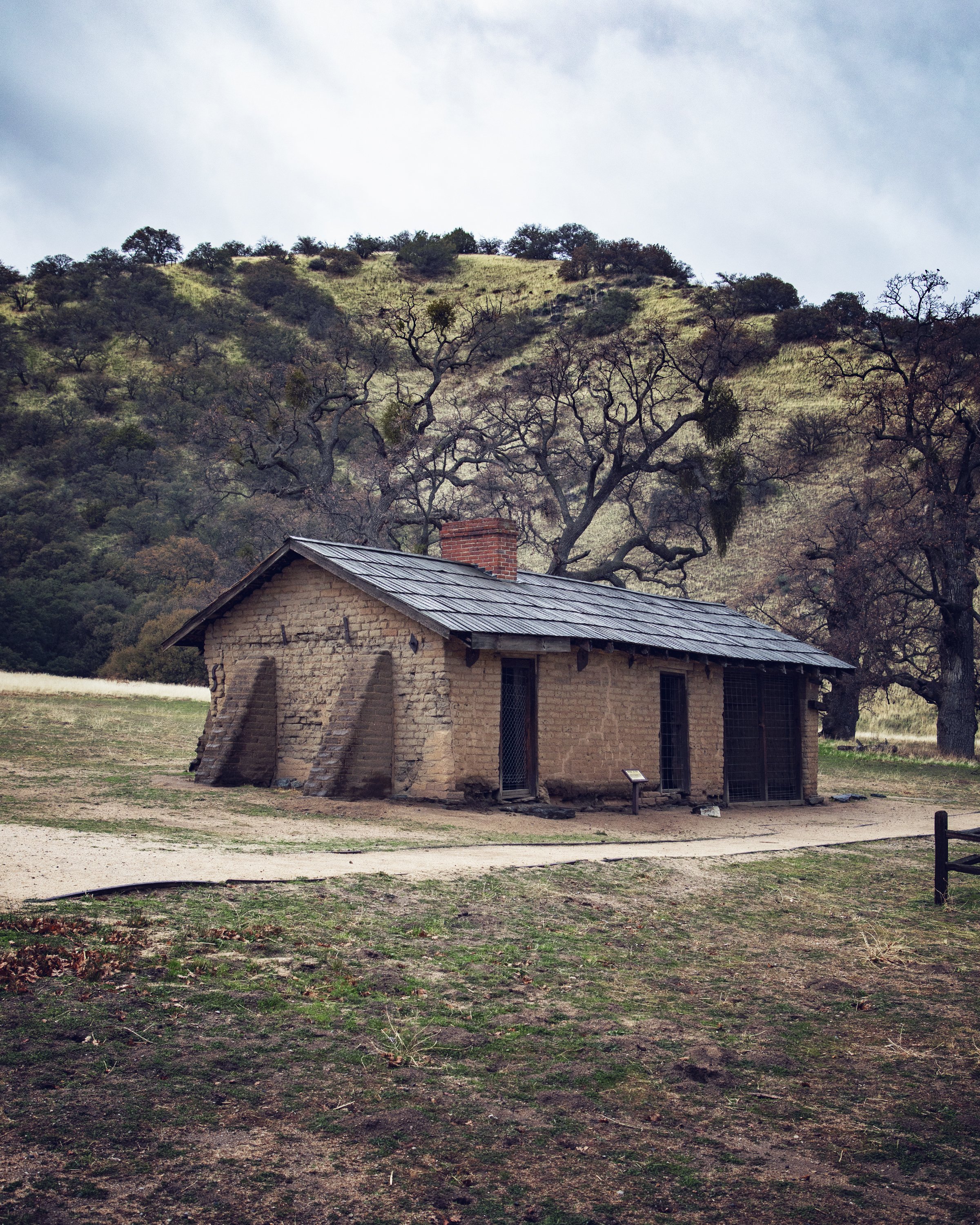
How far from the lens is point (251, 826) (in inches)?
501

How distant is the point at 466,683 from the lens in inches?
608

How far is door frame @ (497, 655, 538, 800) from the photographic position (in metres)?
16.2

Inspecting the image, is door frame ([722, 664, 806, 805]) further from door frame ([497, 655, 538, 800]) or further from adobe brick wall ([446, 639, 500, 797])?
adobe brick wall ([446, 639, 500, 797])

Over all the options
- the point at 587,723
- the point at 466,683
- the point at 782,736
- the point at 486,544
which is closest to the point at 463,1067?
the point at 466,683

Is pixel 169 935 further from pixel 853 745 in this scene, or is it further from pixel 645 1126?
pixel 853 745

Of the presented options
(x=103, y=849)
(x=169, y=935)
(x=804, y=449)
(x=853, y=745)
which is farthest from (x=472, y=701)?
(x=804, y=449)

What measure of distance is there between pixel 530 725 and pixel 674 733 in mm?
3868

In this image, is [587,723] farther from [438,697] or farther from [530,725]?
[438,697]

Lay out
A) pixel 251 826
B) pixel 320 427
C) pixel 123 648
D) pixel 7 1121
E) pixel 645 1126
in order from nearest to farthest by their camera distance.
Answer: pixel 7 1121
pixel 645 1126
pixel 251 826
pixel 123 648
pixel 320 427

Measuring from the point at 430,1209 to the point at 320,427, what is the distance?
59.5 metres

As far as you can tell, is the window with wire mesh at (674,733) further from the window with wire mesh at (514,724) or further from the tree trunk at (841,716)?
the tree trunk at (841,716)

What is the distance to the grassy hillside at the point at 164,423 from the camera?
43281 millimetres

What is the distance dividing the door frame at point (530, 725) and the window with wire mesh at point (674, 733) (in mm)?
3452

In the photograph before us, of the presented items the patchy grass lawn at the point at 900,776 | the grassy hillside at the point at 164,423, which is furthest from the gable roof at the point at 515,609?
the grassy hillside at the point at 164,423
